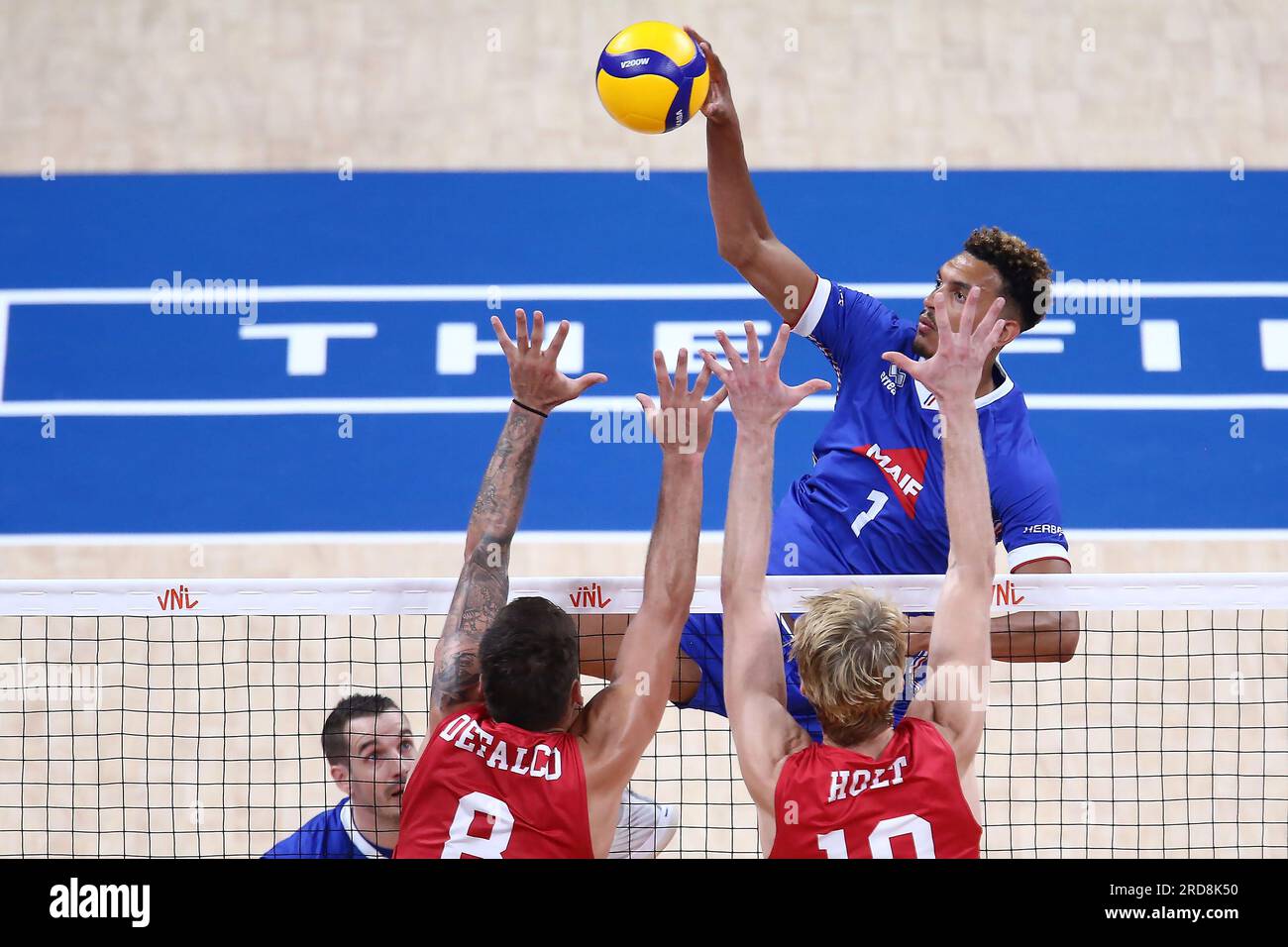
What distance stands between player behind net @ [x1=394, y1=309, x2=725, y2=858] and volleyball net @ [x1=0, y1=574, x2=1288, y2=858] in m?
2.98

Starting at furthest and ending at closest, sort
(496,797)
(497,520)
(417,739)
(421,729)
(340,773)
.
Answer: (421,729)
(417,739)
(340,773)
(497,520)
(496,797)

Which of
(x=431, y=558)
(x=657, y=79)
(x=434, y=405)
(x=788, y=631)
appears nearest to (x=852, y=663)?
(x=788, y=631)

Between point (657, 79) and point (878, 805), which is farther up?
point (657, 79)

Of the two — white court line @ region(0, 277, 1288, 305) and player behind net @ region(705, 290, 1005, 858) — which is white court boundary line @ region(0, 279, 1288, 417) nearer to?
white court line @ region(0, 277, 1288, 305)

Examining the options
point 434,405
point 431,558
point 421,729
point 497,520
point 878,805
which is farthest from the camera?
point 434,405

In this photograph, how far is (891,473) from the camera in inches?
215

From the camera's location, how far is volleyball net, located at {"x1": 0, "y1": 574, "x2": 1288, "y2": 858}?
775 centimetres

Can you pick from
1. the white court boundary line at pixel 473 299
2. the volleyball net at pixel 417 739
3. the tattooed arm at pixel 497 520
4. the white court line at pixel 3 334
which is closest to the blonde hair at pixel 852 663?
the tattooed arm at pixel 497 520

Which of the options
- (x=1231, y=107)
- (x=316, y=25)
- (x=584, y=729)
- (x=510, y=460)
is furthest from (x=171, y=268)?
(x=1231, y=107)

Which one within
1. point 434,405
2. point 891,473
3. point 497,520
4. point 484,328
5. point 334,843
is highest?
point 484,328

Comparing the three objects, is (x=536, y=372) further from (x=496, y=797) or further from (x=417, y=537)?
(x=417, y=537)

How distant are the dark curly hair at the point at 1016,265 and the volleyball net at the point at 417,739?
2.25m

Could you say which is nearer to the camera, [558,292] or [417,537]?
[417,537]

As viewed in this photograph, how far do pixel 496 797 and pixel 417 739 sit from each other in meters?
4.04
